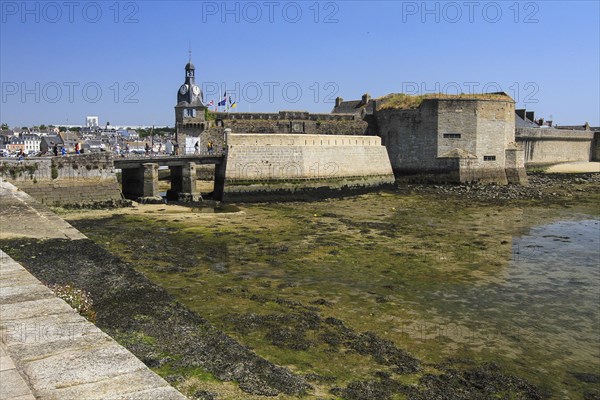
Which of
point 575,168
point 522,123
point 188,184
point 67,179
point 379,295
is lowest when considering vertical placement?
point 379,295

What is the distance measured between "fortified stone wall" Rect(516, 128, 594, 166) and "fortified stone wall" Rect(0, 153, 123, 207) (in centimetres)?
3309

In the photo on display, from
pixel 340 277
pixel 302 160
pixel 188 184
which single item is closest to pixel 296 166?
pixel 302 160

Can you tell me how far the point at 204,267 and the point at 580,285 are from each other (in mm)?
8476

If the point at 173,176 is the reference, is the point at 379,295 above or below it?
below

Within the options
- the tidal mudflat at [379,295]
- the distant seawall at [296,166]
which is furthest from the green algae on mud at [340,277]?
the distant seawall at [296,166]

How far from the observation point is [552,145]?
157 ft

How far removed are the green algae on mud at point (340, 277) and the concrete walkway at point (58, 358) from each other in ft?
11.0

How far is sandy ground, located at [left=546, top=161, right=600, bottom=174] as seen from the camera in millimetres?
46188

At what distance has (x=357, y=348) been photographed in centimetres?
773

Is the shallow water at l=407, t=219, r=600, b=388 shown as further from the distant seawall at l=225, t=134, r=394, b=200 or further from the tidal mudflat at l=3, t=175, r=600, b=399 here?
the distant seawall at l=225, t=134, r=394, b=200

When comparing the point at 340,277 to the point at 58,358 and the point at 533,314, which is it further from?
the point at 58,358

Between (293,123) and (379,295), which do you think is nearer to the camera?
(379,295)

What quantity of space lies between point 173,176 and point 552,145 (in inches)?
1408

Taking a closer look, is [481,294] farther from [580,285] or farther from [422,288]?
[580,285]
